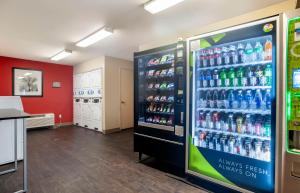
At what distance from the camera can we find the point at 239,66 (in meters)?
2.07

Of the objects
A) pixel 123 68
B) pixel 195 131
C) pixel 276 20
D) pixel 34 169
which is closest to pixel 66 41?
pixel 123 68

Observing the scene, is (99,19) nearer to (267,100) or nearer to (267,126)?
(267,100)

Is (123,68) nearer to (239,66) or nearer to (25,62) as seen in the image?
(25,62)

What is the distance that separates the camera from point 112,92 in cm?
586

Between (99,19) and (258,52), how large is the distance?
8.22 feet

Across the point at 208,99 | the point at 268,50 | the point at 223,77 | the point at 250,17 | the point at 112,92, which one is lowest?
the point at 208,99

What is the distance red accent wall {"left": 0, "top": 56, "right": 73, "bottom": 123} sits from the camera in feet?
18.6

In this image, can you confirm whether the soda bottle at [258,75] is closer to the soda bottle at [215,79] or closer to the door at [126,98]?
the soda bottle at [215,79]

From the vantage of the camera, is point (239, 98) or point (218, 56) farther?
point (218, 56)

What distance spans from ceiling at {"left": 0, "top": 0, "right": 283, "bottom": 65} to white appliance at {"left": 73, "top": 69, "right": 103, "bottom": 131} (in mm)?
1861

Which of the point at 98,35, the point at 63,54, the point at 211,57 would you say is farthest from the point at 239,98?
the point at 63,54

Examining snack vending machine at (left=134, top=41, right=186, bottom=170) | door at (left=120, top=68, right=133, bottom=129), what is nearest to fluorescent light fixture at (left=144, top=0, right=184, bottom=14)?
snack vending machine at (left=134, top=41, right=186, bottom=170)

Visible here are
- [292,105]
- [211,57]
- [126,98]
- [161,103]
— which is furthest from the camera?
[126,98]

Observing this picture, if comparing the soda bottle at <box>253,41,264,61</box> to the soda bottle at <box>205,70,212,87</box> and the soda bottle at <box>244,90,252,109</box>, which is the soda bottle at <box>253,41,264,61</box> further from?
the soda bottle at <box>205,70,212,87</box>
